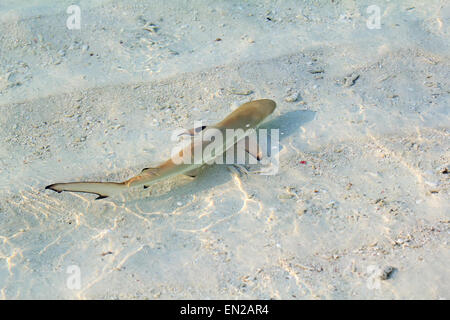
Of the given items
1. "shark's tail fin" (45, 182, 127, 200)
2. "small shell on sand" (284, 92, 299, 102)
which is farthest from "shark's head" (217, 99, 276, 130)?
"shark's tail fin" (45, 182, 127, 200)

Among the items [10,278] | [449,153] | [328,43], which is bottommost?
[10,278]

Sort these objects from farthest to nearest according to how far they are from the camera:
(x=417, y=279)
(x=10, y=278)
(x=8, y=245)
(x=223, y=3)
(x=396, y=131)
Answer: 1. (x=223, y=3)
2. (x=396, y=131)
3. (x=8, y=245)
4. (x=10, y=278)
5. (x=417, y=279)

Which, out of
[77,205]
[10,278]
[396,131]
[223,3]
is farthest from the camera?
[223,3]

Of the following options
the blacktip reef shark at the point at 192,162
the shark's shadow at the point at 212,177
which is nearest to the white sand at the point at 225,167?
the shark's shadow at the point at 212,177

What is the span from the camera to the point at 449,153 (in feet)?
13.5

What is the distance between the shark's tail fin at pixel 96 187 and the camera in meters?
3.46

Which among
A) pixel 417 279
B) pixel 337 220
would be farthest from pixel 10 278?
pixel 417 279

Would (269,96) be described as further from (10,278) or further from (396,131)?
(10,278)

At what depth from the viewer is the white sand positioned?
127 inches

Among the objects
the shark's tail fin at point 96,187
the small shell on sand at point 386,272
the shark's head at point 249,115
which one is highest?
the shark's head at point 249,115

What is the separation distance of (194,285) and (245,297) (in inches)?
14.5

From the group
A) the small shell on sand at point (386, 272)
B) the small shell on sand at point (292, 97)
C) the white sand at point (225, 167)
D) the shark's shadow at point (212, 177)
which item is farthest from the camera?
the small shell on sand at point (292, 97)

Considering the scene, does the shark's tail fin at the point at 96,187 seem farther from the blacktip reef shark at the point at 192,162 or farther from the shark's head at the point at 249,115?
the shark's head at the point at 249,115

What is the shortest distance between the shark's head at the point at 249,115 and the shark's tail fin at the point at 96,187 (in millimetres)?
1153
